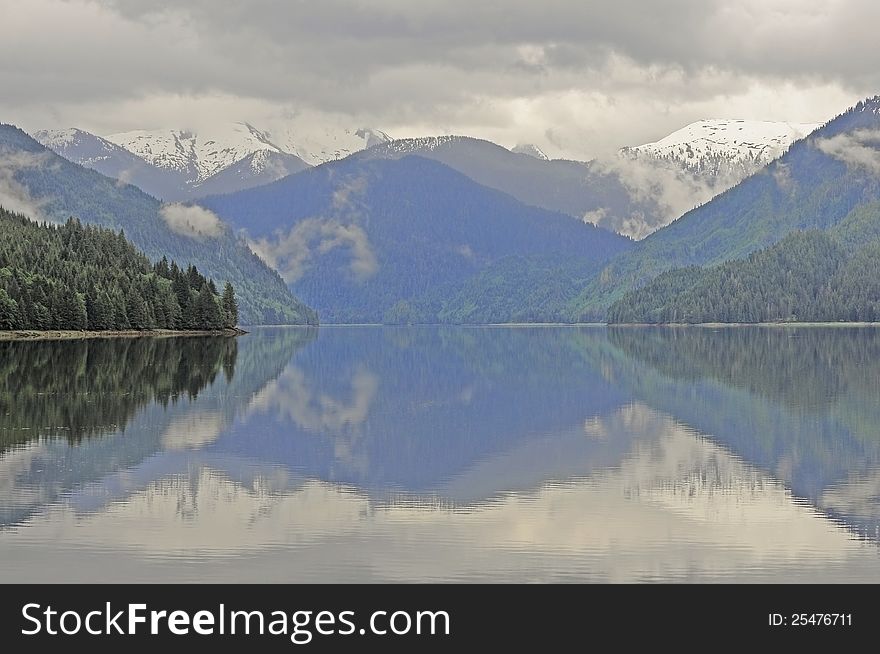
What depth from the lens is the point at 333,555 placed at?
33969 millimetres

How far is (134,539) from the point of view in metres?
35.7

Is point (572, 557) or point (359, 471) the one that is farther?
point (359, 471)

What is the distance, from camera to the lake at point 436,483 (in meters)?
33.1

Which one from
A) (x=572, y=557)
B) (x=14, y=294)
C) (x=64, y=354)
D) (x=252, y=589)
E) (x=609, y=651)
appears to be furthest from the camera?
(x=14, y=294)

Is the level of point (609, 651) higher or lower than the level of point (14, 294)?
lower

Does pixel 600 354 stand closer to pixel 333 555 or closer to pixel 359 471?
pixel 359 471

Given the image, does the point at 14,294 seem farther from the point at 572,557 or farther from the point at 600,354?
the point at 572,557

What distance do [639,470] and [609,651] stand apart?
24.4 metres

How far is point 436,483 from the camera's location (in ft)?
153

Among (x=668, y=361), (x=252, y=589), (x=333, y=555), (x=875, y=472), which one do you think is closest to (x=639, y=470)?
(x=875, y=472)

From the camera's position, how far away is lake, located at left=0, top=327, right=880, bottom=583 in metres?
33.1

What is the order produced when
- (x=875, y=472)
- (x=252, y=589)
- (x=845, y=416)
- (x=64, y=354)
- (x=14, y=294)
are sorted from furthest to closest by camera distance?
(x=14, y=294), (x=64, y=354), (x=845, y=416), (x=875, y=472), (x=252, y=589)

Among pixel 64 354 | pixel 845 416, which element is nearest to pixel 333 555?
pixel 845 416

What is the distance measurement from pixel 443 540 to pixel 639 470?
645 inches
